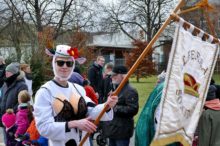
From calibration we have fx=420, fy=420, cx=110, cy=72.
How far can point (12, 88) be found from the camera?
645 centimetres

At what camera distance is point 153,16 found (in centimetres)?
4622

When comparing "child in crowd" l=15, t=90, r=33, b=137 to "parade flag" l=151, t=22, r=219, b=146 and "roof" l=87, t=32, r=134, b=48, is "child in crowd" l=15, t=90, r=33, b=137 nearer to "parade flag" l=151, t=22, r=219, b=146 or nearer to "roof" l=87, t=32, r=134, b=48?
"parade flag" l=151, t=22, r=219, b=146

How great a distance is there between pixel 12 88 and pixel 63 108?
3.09 metres

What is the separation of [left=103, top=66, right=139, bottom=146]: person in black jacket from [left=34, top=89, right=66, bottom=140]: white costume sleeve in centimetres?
233

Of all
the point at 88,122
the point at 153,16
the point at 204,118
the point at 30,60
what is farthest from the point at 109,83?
the point at 153,16

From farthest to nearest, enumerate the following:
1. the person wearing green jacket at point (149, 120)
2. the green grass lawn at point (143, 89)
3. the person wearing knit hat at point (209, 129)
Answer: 1. the green grass lawn at point (143, 89)
2. the person wearing green jacket at point (149, 120)
3. the person wearing knit hat at point (209, 129)

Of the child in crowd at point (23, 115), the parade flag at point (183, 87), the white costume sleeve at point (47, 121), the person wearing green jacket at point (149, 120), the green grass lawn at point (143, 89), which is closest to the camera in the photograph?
the parade flag at point (183, 87)

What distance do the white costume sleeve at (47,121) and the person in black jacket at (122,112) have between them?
7.64ft

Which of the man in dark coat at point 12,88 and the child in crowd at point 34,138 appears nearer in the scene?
the child in crowd at point 34,138

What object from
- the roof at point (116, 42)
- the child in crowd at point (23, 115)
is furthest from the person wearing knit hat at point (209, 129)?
the roof at point (116, 42)

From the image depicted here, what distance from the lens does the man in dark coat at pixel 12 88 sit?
6.36 metres

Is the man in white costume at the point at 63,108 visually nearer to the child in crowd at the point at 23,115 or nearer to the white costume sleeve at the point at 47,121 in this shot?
the white costume sleeve at the point at 47,121

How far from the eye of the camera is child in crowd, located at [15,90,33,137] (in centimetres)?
563

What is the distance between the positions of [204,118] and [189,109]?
740 mm
